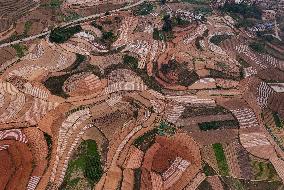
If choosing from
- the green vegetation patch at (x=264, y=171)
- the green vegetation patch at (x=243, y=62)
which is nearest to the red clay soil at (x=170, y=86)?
the green vegetation patch at (x=243, y=62)

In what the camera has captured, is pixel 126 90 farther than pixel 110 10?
No

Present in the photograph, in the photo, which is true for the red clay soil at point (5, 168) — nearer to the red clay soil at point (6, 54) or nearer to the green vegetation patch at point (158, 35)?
the red clay soil at point (6, 54)

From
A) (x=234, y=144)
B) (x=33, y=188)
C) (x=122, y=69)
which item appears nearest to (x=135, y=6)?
(x=122, y=69)

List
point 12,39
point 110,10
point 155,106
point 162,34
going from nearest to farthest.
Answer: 1. point 155,106
2. point 12,39
3. point 162,34
4. point 110,10

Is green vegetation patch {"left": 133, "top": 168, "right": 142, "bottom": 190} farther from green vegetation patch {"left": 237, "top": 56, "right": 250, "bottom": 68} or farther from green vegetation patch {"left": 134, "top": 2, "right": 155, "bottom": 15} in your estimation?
green vegetation patch {"left": 134, "top": 2, "right": 155, "bottom": 15}

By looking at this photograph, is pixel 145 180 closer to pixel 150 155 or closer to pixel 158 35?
pixel 150 155

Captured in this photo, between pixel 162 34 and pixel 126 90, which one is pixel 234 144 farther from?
pixel 162 34

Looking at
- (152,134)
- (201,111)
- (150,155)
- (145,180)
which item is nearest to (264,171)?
(201,111)
